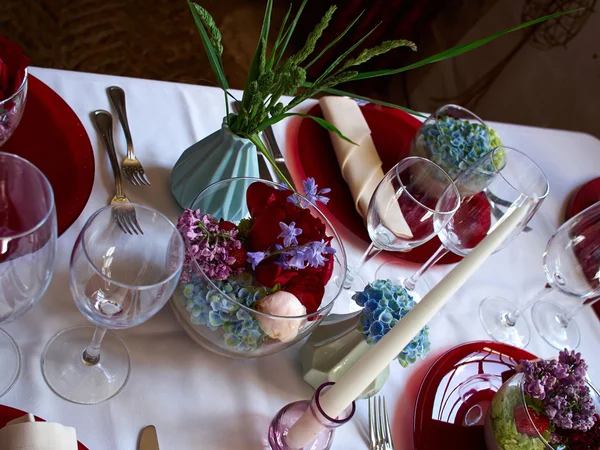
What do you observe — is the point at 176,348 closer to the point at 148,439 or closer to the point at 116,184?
the point at 148,439

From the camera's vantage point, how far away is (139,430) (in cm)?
63

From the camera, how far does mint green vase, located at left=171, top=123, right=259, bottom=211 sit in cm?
78

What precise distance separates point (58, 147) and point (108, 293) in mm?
360

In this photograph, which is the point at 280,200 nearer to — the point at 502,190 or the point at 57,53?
the point at 502,190

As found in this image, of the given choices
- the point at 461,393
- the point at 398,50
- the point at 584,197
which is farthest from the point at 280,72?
the point at 398,50

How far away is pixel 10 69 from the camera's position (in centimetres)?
70

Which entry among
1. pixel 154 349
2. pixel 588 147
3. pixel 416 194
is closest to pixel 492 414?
pixel 416 194

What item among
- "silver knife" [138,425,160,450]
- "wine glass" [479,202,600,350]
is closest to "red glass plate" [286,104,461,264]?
"wine glass" [479,202,600,350]

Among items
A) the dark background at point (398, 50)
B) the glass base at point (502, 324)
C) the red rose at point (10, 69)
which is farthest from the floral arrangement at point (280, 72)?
the dark background at point (398, 50)

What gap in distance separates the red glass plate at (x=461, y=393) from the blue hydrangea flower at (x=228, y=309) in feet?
0.89

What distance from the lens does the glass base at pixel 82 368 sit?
63cm

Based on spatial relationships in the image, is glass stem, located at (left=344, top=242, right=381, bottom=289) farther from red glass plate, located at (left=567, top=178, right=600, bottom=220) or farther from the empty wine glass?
red glass plate, located at (left=567, top=178, right=600, bottom=220)

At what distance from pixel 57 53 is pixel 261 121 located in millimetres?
1442

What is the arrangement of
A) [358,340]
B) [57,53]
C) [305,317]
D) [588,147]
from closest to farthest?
[305,317] < [358,340] < [588,147] < [57,53]
